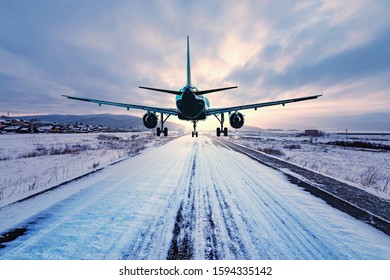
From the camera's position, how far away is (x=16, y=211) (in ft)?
14.4

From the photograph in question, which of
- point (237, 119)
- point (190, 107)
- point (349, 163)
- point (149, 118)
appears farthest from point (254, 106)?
point (149, 118)

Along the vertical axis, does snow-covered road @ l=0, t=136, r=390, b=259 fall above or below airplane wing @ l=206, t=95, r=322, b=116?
below

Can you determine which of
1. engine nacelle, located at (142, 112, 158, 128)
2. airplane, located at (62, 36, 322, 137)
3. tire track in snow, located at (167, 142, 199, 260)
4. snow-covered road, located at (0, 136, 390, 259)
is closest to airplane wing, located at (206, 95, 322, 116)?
airplane, located at (62, 36, 322, 137)

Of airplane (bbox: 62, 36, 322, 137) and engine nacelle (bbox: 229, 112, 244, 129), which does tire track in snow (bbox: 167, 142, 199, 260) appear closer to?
airplane (bbox: 62, 36, 322, 137)

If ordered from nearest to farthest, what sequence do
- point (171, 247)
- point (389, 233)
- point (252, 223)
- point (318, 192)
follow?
point (171, 247) → point (389, 233) → point (252, 223) → point (318, 192)

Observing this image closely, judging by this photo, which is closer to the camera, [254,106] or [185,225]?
[185,225]

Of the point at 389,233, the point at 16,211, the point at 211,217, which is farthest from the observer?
the point at 16,211

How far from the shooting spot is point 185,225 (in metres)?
3.58

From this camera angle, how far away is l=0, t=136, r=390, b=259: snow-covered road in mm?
2791

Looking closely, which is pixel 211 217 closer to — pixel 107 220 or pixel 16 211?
pixel 107 220

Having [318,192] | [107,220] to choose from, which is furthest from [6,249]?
[318,192]

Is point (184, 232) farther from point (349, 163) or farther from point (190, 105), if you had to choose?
point (349, 163)

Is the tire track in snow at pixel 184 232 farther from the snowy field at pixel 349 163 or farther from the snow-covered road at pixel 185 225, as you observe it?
the snowy field at pixel 349 163

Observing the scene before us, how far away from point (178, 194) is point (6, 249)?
367 centimetres
